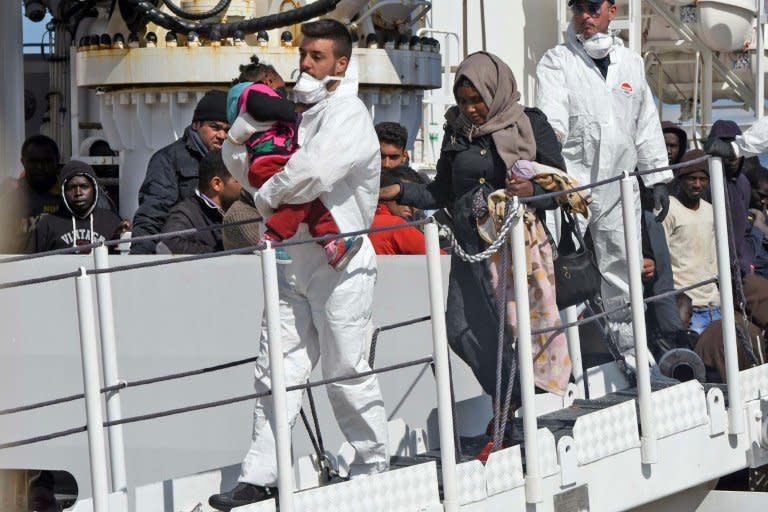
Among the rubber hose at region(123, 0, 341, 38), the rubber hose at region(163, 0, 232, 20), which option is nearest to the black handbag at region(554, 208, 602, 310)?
the rubber hose at region(123, 0, 341, 38)

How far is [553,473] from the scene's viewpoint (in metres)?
5.46

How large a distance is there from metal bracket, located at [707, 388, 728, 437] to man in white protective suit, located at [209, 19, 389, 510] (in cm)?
146

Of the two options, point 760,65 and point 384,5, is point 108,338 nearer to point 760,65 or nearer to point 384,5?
point 384,5

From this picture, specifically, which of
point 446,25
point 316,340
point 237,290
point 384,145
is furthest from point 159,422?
point 446,25

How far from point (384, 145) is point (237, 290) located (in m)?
1.10

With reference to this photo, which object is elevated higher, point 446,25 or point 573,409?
point 446,25

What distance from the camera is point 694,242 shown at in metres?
7.52

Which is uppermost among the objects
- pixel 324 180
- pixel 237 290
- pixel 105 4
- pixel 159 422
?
pixel 105 4

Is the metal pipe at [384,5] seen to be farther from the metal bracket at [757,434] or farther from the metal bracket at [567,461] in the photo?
the metal bracket at [567,461]

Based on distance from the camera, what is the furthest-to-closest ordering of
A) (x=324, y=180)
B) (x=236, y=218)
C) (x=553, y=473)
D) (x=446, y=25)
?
1. (x=446, y=25)
2. (x=236, y=218)
3. (x=553, y=473)
4. (x=324, y=180)

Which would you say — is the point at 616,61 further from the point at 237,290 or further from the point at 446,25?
the point at 446,25

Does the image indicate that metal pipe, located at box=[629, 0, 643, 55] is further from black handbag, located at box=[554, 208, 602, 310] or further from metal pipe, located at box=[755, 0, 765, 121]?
black handbag, located at box=[554, 208, 602, 310]

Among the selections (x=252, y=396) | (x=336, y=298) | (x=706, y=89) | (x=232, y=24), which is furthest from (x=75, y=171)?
(x=706, y=89)

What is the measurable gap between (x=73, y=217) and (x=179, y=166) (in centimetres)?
58
